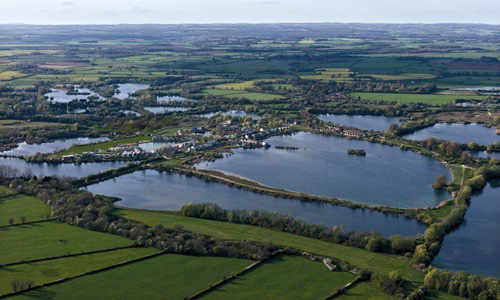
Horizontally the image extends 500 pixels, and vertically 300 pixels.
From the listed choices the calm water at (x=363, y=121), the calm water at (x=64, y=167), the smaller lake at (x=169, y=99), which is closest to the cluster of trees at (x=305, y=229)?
the calm water at (x=64, y=167)

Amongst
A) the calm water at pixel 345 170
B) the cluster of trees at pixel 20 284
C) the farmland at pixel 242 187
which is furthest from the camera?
the calm water at pixel 345 170

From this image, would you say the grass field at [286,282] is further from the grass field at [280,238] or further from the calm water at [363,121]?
the calm water at [363,121]

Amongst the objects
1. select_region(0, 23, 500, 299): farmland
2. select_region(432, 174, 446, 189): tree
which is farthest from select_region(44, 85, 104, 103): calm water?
select_region(432, 174, 446, 189): tree

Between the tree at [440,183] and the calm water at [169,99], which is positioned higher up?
the calm water at [169,99]

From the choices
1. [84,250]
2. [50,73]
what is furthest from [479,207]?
[50,73]

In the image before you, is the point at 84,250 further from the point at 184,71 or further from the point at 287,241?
the point at 184,71

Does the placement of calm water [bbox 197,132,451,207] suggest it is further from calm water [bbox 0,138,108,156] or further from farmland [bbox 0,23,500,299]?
calm water [bbox 0,138,108,156]

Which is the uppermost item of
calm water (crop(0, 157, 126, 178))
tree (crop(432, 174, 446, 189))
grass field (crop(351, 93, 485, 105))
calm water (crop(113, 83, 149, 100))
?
grass field (crop(351, 93, 485, 105))

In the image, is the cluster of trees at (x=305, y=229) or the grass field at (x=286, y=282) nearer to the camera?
the grass field at (x=286, y=282)
